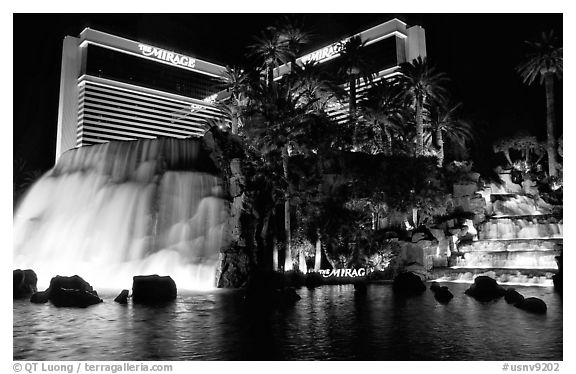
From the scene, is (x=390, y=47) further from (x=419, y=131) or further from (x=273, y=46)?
(x=419, y=131)

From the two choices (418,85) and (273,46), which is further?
(273,46)

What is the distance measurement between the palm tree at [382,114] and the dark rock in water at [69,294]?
23.0 meters

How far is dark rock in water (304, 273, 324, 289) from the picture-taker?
21234 mm

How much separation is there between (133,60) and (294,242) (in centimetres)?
5310

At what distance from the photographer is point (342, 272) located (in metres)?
24.3

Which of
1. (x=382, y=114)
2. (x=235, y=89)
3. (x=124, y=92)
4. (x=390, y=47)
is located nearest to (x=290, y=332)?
(x=382, y=114)

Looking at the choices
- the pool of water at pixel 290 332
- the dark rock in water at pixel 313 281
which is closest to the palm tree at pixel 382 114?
the dark rock in water at pixel 313 281

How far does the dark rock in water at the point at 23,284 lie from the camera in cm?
1534

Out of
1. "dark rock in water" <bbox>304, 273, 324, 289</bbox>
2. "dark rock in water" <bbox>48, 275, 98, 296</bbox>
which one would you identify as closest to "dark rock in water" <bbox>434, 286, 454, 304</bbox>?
"dark rock in water" <bbox>304, 273, 324, 289</bbox>

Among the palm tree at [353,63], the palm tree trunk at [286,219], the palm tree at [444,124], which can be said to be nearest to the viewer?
the palm tree trunk at [286,219]

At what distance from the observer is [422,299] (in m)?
15.2

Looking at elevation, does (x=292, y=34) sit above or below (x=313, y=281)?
above

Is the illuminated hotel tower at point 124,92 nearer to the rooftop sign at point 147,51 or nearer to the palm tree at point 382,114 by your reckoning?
the rooftop sign at point 147,51

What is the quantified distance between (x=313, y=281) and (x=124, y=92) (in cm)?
5347
